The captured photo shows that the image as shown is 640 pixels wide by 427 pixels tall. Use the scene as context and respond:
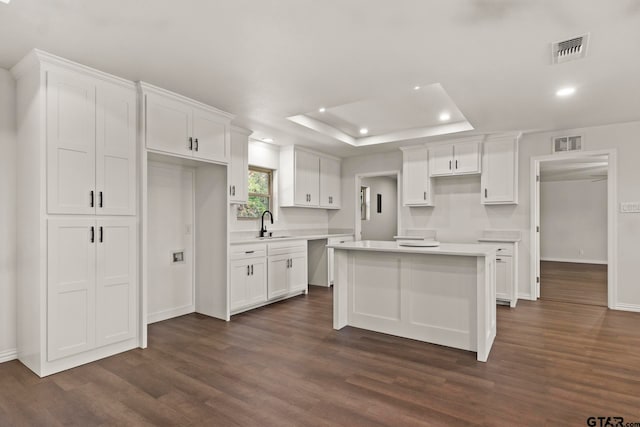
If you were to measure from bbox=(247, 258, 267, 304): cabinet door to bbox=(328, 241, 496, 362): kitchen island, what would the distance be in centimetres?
130

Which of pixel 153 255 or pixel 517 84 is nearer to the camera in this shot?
pixel 517 84

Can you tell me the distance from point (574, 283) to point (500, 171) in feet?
9.69

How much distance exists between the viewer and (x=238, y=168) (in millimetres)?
4715

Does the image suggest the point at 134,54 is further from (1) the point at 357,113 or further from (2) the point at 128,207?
(1) the point at 357,113

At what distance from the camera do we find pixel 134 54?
271 centimetres

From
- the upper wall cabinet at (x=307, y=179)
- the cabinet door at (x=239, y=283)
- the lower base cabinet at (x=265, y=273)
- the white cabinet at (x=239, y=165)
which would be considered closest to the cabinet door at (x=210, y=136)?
the white cabinet at (x=239, y=165)

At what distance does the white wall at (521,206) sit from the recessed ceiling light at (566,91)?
5.44 ft

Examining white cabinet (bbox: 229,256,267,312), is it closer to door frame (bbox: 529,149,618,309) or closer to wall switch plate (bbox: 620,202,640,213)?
door frame (bbox: 529,149,618,309)

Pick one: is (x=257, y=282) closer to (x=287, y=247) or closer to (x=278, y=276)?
(x=278, y=276)

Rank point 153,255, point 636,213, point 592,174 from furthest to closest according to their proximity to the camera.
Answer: point 592,174
point 636,213
point 153,255

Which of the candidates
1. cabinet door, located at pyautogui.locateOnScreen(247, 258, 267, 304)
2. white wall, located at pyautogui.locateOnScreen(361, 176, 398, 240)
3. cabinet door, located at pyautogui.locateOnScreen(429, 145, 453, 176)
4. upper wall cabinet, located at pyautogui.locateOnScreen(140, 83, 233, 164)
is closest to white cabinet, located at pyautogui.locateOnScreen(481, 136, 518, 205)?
cabinet door, located at pyautogui.locateOnScreen(429, 145, 453, 176)

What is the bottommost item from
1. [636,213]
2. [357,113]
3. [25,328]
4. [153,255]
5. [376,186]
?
[25,328]

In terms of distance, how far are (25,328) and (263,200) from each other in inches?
136

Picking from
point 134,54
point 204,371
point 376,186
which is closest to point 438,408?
point 204,371
